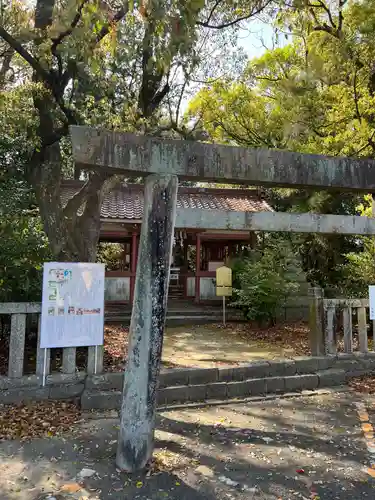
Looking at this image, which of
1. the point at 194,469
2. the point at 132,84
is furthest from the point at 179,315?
the point at 194,469

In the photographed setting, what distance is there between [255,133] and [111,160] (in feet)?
35.9

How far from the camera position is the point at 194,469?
12.0 feet

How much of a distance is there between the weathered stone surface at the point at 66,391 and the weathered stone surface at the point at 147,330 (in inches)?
69.3

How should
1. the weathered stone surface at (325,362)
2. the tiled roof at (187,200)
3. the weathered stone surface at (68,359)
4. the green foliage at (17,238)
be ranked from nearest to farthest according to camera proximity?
the weathered stone surface at (68,359) < the green foliage at (17,238) < the weathered stone surface at (325,362) < the tiled roof at (187,200)

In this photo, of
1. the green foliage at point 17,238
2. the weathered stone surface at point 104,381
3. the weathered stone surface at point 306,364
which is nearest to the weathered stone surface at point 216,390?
the weathered stone surface at point 104,381

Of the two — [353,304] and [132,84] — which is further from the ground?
[132,84]

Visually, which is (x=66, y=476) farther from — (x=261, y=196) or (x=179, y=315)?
(x=261, y=196)

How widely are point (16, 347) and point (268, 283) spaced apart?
6.32m

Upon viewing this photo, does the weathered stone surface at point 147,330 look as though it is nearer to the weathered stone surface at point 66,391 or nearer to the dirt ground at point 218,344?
the weathered stone surface at point 66,391

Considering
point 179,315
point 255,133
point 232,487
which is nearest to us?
point 232,487

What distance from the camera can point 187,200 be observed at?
14195 millimetres

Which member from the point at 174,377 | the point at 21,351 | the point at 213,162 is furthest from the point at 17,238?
the point at 213,162

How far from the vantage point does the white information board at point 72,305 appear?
493cm

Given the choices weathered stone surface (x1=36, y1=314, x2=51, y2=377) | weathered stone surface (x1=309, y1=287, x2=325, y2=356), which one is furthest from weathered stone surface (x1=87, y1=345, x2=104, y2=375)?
Result: weathered stone surface (x1=309, y1=287, x2=325, y2=356)
